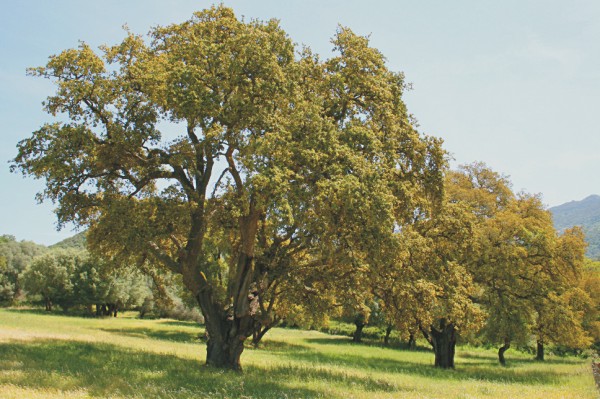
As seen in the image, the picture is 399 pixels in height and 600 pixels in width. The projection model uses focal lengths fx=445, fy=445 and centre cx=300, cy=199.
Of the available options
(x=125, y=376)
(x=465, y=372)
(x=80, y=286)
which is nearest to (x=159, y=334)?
(x=465, y=372)

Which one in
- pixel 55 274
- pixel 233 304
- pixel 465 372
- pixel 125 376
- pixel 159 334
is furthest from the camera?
pixel 55 274

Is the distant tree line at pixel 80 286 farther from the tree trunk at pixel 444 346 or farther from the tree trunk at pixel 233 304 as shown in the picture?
the tree trunk at pixel 233 304

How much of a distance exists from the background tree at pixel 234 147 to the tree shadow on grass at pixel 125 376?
9.05 ft

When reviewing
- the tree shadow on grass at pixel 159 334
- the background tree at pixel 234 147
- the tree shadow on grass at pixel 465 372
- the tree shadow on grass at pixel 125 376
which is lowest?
the tree shadow on grass at pixel 159 334

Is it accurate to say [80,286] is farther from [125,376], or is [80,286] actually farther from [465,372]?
[125,376]

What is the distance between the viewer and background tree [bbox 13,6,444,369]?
600 inches

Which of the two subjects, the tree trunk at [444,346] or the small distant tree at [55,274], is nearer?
the tree trunk at [444,346]

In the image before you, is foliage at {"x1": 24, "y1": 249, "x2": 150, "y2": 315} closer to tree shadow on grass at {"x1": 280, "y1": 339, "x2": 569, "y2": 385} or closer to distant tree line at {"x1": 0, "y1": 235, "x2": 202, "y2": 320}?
distant tree line at {"x1": 0, "y1": 235, "x2": 202, "y2": 320}

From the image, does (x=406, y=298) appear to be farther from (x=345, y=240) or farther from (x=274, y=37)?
(x=274, y=37)

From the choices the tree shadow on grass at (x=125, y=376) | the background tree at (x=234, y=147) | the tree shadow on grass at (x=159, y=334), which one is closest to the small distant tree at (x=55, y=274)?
the tree shadow on grass at (x=159, y=334)

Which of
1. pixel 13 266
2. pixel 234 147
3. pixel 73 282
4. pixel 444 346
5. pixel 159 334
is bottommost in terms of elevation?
pixel 159 334

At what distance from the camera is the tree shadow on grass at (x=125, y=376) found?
1335 centimetres

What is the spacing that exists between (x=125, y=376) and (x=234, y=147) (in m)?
9.49

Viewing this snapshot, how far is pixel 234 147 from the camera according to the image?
59.7 feet
